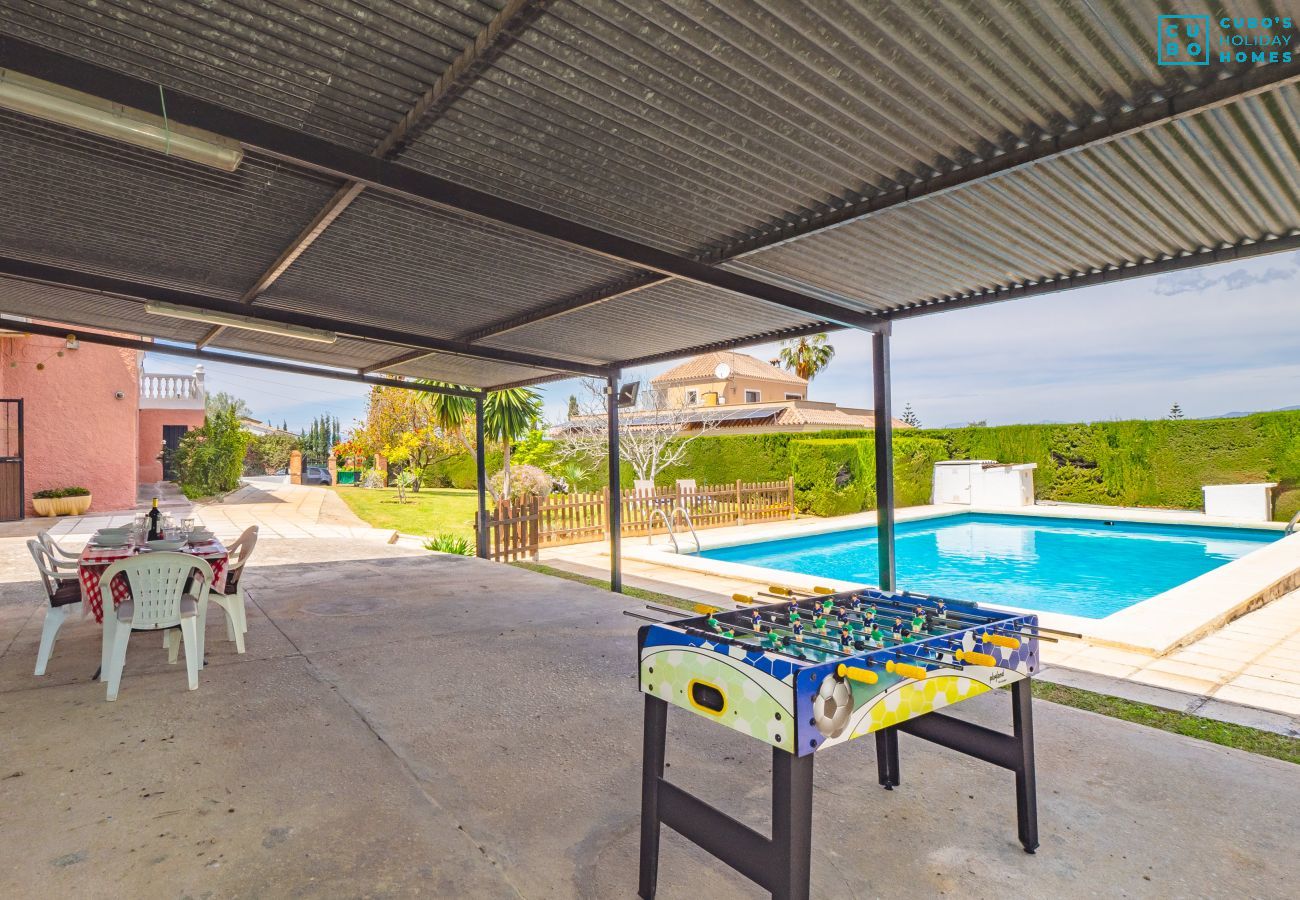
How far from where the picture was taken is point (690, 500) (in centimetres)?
1387

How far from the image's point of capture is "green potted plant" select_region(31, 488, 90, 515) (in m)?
13.8

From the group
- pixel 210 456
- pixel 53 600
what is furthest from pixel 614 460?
pixel 210 456

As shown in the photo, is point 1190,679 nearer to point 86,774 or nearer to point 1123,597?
point 1123,597

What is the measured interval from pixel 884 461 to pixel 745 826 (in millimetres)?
4329

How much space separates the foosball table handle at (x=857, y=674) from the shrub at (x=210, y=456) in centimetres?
2192

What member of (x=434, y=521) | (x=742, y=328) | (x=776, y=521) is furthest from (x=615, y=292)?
(x=434, y=521)

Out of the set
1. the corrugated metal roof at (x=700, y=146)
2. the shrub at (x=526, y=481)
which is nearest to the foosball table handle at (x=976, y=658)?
the corrugated metal roof at (x=700, y=146)

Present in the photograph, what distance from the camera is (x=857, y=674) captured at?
6.13ft

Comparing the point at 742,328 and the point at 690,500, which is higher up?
the point at 742,328

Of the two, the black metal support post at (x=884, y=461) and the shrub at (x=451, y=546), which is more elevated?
the black metal support post at (x=884, y=461)

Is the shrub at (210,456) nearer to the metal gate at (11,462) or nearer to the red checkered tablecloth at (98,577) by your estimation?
the metal gate at (11,462)

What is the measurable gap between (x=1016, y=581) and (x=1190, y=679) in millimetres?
6115

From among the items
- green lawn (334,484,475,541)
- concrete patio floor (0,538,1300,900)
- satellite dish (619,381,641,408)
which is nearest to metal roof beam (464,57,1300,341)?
concrete patio floor (0,538,1300,900)

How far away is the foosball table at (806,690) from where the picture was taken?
1867 mm
